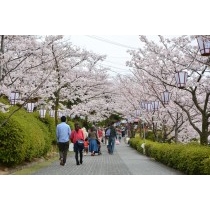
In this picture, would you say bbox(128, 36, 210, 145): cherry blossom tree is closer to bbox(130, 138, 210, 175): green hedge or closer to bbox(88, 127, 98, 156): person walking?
A: bbox(130, 138, 210, 175): green hedge

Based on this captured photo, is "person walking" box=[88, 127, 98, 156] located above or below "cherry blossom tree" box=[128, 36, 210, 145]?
below

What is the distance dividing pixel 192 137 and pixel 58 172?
20120 mm

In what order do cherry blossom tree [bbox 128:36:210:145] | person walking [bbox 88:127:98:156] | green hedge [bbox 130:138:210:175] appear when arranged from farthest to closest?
person walking [bbox 88:127:98:156]
cherry blossom tree [bbox 128:36:210:145]
green hedge [bbox 130:138:210:175]

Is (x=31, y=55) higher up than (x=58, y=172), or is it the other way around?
(x=31, y=55)

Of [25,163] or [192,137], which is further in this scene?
[192,137]

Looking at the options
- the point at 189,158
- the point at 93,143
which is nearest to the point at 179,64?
the point at 189,158

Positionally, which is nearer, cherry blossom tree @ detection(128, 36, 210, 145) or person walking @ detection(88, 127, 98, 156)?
cherry blossom tree @ detection(128, 36, 210, 145)

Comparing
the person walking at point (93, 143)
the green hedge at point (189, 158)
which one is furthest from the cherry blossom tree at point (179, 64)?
the person walking at point (93, 143)

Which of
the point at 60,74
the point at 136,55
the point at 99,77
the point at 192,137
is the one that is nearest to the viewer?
the point at 136,55

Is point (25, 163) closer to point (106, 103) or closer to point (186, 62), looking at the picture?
point (186, 62)

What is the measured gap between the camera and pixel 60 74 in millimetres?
19094

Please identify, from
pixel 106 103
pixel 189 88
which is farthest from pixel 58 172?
pixel 106 103

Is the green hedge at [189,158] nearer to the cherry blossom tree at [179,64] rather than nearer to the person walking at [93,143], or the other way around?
the cherry blossom tree at [179,64]

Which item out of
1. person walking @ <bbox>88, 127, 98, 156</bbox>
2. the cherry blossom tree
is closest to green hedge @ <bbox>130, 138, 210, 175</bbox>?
the cherry blossom tree
